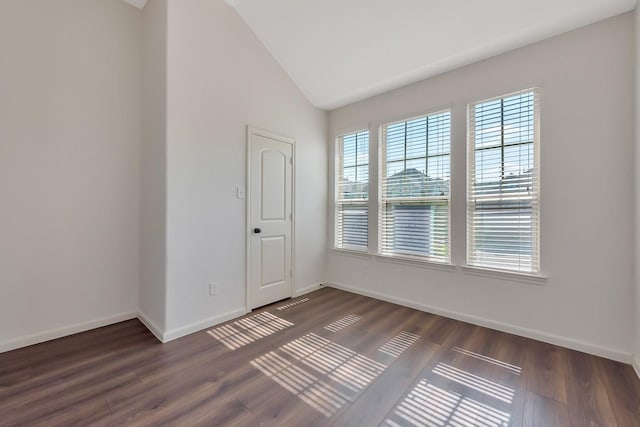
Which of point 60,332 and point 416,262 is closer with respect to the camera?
point 60,332

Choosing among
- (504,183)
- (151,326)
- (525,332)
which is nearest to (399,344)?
(525,332)

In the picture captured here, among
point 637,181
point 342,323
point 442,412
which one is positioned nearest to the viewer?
point 442,412

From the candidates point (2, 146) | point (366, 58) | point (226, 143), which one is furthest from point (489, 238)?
point (2, 146)

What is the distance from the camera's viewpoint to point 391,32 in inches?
108

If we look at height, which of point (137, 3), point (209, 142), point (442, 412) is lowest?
point (442, 412)

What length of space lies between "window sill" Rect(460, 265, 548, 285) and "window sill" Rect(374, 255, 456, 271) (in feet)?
0.54

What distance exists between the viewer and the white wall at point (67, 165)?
2.37 meters

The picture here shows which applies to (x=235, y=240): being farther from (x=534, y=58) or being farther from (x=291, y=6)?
(x=534, y=58)

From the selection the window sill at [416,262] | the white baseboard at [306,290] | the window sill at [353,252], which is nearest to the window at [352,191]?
the window sill at [353,252]

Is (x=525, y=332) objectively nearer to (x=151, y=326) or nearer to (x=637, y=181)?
(x=637, y=181)

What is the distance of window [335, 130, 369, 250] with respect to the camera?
392 centimetres

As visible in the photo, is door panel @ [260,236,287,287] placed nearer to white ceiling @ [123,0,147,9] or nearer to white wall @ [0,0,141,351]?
white wall @ [0,0,141,351]

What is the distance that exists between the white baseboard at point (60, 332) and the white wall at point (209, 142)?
2.91ft

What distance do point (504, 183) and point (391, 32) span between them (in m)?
1.90
